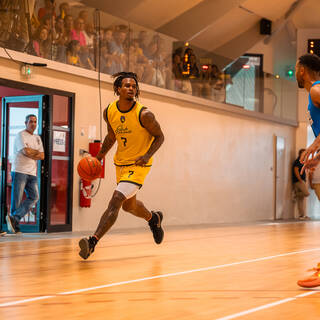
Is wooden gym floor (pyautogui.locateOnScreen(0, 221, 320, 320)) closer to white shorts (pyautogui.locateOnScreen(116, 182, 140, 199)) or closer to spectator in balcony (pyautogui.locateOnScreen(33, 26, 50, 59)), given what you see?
white shorts (pyautogui.locateOnScreen(116, 182, 140, 199))

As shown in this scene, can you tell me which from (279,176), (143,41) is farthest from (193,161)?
(279,176)

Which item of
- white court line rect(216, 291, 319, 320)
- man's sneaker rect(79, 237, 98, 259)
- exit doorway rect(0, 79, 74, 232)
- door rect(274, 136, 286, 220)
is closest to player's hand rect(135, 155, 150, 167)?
man's sneaker rect(79, 237, 98, 259)

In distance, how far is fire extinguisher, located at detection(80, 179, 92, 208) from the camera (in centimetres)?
1174

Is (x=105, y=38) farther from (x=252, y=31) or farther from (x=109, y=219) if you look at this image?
(x=252, y=31)

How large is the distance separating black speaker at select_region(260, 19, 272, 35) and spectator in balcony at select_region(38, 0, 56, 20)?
10851 mm

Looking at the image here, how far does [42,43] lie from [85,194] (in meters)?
2.82

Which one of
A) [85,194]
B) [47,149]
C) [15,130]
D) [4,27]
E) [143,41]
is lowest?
[85,194]

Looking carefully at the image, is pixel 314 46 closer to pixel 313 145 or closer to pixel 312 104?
pixel 312 104

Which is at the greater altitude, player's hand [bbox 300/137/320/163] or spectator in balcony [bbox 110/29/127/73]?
spectator in balcony [bbox 110/29/127/73]

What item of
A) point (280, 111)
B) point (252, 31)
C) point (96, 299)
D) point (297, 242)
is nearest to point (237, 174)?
point (280, 111)

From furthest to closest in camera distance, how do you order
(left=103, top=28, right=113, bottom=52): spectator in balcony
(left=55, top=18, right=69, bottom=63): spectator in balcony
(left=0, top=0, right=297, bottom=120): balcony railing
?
(left=103, top=28, right=113, bottom=52): spectator in balcony < (left=55, top=18, right=69, bottom=63): spectator in balcony < (left=0, top=0, right=297, bottom=120): balcony railing

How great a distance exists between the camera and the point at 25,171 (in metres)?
10.4

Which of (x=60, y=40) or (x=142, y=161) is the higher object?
(x=60, y=40)

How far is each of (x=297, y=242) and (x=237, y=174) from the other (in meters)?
7.40
